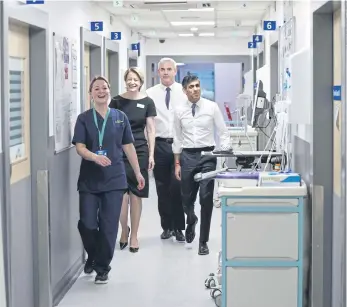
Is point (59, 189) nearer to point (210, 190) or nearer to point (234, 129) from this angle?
point (210, 190)

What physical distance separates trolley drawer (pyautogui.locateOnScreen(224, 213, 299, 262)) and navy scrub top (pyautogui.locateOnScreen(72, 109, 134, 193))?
4.14ft

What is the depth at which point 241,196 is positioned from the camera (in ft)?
12.0

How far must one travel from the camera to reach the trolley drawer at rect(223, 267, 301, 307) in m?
3.68

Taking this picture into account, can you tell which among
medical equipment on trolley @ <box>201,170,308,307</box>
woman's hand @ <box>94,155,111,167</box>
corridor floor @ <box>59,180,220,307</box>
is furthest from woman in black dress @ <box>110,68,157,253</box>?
medical equipment on trolley @ <box>201,170,308,307</box>

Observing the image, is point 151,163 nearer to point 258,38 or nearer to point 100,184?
point 100,184

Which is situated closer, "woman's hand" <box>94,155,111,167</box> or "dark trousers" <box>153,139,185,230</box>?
"woman's hand" <box>94,155,111,167</box>

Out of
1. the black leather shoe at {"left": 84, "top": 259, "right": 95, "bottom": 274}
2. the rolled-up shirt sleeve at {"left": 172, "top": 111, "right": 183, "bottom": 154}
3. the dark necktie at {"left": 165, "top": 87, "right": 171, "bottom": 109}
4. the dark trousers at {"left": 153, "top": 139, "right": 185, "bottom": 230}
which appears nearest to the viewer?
the black leather shoe at {"left": 84, "top": 259, "right": 95, "bottom": 274}

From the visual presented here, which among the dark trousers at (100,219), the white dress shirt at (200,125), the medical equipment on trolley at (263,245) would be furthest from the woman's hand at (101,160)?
the medical equipment on trolley at (263,245)

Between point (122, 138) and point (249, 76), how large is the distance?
4938 mm

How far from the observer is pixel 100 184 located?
15.2 ft

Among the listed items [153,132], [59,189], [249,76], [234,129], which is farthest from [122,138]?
[249,76]

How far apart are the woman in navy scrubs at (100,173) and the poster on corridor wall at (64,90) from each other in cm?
14

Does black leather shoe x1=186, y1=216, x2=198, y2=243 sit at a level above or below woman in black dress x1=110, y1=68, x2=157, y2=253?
below

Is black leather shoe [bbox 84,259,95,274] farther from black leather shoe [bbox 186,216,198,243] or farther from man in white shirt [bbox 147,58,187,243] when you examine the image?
man in white shirt [bbox 147,58,187,243]
